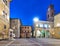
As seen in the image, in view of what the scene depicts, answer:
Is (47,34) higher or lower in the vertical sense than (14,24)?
lower

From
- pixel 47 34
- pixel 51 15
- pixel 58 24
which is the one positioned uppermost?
pixel 51 15

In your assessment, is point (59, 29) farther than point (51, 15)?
Answer: No

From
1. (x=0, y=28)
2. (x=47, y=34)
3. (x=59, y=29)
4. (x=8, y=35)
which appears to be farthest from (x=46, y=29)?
(x=0, y=28)

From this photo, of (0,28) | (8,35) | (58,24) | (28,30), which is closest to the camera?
(0,28)

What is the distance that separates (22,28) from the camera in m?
79.6

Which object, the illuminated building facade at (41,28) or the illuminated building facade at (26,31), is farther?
the illuminated building facade at (26,31)

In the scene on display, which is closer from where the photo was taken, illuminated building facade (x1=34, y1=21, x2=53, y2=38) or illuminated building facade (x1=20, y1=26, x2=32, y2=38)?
illuminated building facade (x1=34, y1=21, x2=53, y2=38)

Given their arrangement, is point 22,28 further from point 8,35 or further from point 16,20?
point 8,35

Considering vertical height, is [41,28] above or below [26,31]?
above

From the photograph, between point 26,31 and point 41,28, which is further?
point 26,31

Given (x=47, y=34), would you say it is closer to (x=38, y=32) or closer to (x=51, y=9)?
(x=38, y=32)

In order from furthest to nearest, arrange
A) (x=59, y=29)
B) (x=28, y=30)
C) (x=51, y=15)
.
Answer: (x=51, y=15) < (x=28, y=30) < (x=59, y=29)

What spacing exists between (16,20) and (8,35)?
1516 inches

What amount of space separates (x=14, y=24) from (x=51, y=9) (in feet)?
82.6
